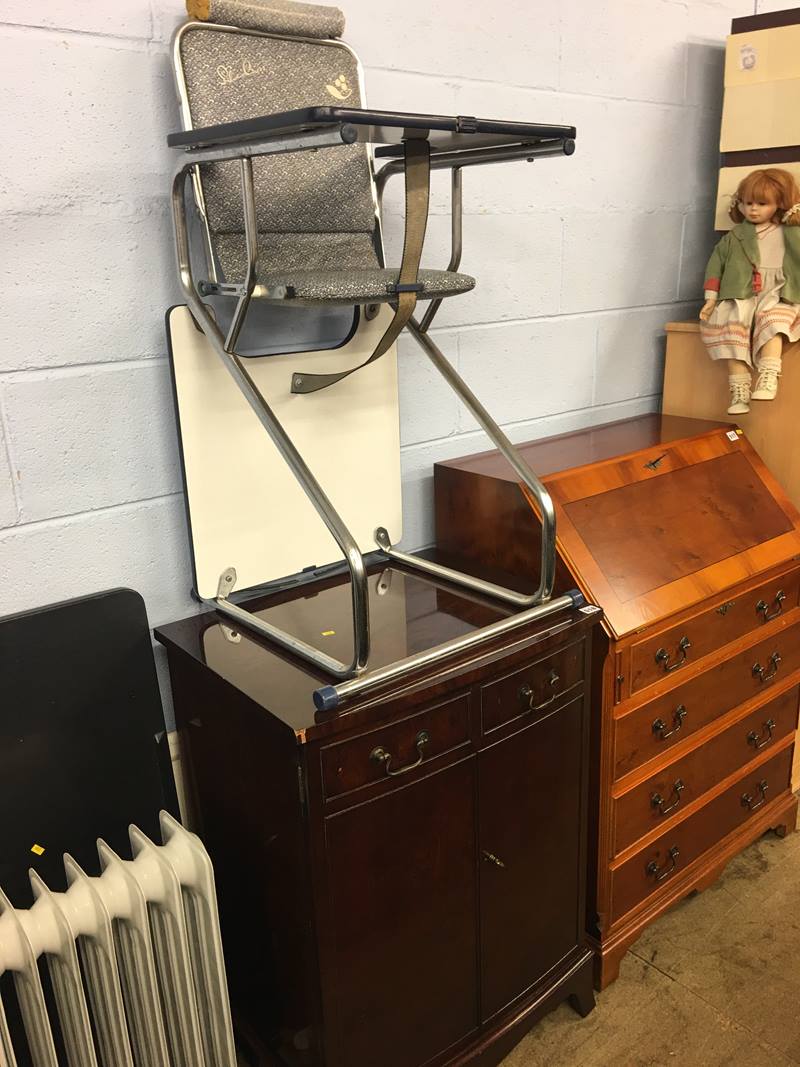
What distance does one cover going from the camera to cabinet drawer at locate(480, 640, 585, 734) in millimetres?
1481

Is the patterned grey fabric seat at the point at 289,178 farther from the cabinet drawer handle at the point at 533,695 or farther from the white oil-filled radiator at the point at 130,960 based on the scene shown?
the white oil-filled radiator at the point at 130,960

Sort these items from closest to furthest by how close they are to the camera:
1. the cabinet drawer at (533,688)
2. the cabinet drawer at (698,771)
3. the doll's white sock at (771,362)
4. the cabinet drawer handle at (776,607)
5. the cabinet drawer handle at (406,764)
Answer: the cabinet drawer handle at (406,764)
the cabinet drawer at (533,688)
the cabinet drawer at (698,771)
the cabinet drawer handle at (776,607)
the doll's white sock at (771,362)

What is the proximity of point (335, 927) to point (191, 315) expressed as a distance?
1007 mm

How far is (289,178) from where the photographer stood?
1.53 meters

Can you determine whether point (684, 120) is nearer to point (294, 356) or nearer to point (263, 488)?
point (294, 356)

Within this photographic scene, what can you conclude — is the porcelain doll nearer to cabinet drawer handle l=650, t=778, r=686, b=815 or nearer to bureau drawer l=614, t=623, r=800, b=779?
bureau drawer l=614, t=623, r=800, b=779

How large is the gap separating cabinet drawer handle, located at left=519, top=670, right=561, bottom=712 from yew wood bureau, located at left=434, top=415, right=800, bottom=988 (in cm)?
15

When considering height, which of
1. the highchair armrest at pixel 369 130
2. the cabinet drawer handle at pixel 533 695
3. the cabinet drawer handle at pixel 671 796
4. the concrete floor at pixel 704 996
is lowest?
the concrete floor at pixel 704 996

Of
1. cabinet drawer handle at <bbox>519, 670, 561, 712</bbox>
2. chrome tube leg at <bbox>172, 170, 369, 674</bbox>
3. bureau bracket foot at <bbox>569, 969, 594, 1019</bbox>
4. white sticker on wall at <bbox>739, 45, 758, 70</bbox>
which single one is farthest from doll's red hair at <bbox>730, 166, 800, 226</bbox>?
bureau bracket foot at <bbox>569, 969, 594, 1019</bbox>

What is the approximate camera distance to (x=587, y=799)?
1.75 m

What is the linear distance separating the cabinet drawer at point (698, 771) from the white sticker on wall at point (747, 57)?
1.52 metres

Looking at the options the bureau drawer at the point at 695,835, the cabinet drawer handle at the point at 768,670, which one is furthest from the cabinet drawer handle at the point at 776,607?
the bureau drawer at the point at 695,835

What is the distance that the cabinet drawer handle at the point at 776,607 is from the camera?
6.51 ft

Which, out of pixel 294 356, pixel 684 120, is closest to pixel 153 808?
pixel 294 356
